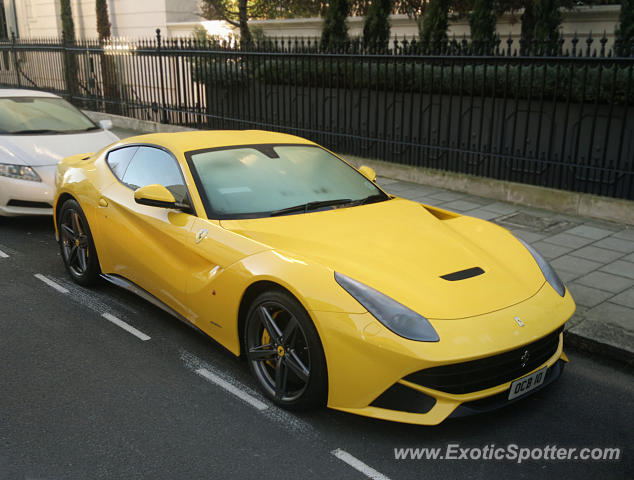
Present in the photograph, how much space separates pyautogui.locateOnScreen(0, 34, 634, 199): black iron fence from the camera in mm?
8133

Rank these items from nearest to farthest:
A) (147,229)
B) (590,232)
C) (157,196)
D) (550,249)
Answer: (157,196)
(147,229)
(550,249)
(590,232)

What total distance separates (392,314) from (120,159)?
10.4 feet

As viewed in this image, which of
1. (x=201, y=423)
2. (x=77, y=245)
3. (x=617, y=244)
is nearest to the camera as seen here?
(x=201, y=423)

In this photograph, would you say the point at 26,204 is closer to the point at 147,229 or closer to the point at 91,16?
the point at 147,229

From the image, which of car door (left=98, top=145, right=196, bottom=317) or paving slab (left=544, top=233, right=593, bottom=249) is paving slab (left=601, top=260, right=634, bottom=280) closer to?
paving slab (left=544, top=233, right=593, bottom=249)

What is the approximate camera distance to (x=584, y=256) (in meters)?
6.54

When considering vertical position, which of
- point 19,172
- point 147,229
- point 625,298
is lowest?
point 625,298

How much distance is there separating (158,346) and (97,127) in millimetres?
5469

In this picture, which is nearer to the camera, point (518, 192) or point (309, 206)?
point (309, 206)

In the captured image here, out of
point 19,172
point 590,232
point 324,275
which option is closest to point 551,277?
point 324,275

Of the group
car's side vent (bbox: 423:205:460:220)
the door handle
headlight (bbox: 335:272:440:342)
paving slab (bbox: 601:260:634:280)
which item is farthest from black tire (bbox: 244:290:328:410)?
paving slab (bbox: 601:260:634:280)

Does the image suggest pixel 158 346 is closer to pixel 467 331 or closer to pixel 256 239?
pixel 256 239

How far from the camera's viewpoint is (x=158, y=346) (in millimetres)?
4520

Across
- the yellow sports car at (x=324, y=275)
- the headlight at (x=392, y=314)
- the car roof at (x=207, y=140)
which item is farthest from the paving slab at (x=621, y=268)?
the headlight at (x=392, y=314)
